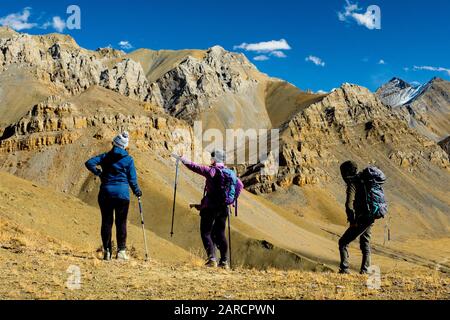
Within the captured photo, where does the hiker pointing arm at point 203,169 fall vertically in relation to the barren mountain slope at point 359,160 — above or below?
below

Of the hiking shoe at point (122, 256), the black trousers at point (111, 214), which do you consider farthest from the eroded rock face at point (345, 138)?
the black trousers at point (111, 214)

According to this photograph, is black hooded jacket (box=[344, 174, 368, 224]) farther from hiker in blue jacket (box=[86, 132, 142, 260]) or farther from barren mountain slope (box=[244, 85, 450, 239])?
barren mountain slope (box=[244, 85, 450, 239])

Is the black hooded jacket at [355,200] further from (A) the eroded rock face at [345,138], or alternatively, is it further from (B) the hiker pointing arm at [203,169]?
(A) the eroded rock face at [345,138]

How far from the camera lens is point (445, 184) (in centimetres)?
13700

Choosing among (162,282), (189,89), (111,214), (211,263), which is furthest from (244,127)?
(162,282)

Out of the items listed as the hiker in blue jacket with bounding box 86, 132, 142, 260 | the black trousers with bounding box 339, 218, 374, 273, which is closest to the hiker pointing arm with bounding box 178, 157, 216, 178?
the hiker in blue jacket with bounding box 86, 132, 142, 260

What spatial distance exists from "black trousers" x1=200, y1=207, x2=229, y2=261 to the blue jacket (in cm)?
194

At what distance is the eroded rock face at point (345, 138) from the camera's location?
411ft

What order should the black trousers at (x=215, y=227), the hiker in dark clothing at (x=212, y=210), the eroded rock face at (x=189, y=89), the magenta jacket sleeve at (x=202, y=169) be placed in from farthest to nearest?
the eroded rock face at (x=189, y=89)
the black trousers at (x=215, y=227)
the hiker in dark clothing at (x=212, y=210)
the magenta jacket sleeve at (x=202, y=169)

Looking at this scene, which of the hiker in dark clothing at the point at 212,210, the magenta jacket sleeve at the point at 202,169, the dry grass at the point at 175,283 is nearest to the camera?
the dry grass at the point at 175,283

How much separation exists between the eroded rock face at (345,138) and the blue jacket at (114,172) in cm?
10362

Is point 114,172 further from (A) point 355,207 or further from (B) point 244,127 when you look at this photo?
(B) point 244,127
